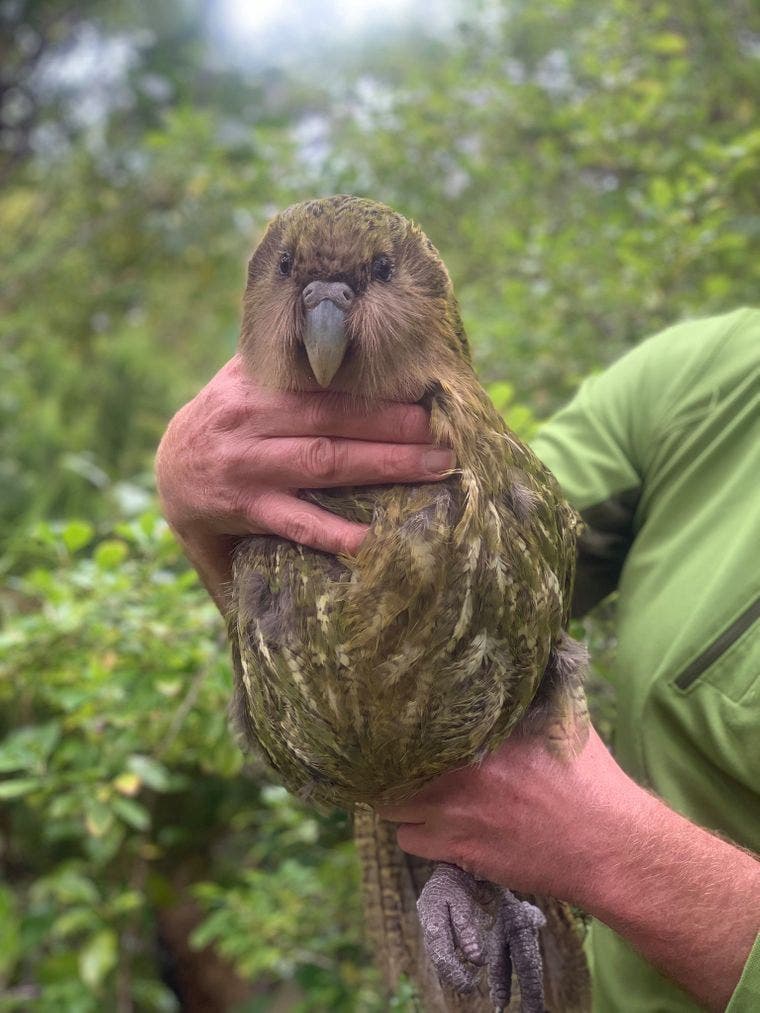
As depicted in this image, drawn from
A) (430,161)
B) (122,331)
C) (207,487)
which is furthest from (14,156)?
(207,487)

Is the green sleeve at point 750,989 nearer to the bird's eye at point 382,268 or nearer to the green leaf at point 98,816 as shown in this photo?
the bird's eye at point 382,268

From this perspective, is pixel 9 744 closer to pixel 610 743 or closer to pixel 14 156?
pixel 610 743

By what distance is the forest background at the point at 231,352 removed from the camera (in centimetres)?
220

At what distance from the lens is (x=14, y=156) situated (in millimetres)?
8367

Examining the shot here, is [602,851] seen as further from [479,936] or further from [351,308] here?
[351,308]

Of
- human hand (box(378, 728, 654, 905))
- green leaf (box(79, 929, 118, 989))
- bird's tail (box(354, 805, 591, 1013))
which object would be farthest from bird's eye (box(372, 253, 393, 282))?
green leaf (box(79, 929, 118, 989))

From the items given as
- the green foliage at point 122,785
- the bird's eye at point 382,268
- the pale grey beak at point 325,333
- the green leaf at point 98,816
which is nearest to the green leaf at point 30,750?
the green foliage at point 122,785

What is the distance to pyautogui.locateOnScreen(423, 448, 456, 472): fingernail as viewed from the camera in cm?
135

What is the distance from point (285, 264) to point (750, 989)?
1.26m

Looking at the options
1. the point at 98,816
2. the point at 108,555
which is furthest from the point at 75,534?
the point at 98,816

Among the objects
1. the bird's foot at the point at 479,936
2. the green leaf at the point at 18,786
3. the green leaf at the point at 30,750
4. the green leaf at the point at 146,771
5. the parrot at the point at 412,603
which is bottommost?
the green leaf at the point at 18,786

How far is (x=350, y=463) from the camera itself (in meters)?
1.35

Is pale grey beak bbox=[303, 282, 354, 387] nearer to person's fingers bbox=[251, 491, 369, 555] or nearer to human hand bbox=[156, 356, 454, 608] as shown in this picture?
human hand bbox=[156, 356, 454, 608]

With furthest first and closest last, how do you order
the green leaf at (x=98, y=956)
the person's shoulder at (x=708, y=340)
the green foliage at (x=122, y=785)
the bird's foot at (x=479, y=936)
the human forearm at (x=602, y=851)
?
1. the green leaf at (x=98, y=956)
2. the green foliage at (x=122, y=785)
3. the person's shoulder at (x=708, y=340)
4. the bird's foot at (x=479, y=936)
5. the human forearm at (x=602, y=851)
